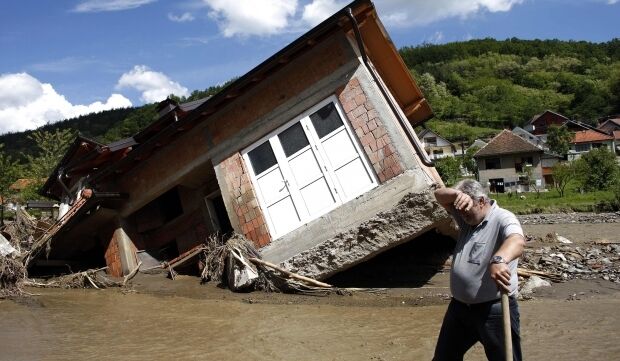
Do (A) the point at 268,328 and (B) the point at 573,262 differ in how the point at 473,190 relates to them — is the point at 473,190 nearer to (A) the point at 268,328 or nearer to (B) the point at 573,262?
(A) the point at 268,328

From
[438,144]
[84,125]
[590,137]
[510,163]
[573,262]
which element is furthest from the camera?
[84,125]

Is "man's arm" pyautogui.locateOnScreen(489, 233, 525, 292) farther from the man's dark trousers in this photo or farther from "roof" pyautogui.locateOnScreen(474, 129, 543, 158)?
"roof" pyautogui.locateOnScreen(474, 129, 543, 158)

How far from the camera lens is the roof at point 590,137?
83.2 meters

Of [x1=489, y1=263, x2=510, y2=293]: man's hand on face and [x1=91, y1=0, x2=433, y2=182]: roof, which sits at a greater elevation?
[x1=91, y1=0, x2=433, y2=182]: roof

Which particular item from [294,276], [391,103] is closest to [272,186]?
[294,276]

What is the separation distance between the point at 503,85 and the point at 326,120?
524 ft

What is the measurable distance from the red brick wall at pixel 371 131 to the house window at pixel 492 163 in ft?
187

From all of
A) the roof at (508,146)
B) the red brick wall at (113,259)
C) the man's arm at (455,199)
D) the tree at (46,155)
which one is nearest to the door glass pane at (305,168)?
the red brick wall at (113,259)

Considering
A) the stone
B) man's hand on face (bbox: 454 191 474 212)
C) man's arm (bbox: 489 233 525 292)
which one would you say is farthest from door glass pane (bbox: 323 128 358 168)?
man's arm (bbox: 489 233 525 292)

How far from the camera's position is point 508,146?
62.2 metres

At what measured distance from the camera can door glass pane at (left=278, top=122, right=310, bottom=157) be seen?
10320 mm

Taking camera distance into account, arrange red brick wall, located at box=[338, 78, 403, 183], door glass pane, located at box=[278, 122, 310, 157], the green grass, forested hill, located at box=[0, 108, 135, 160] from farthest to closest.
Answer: forested hill, located at box=[0, 108, 135, 160], the green grass, door glass pane, located at box=[278, 122, 310, 157], red brick wall, located at box=[338, 78, 403, 183]

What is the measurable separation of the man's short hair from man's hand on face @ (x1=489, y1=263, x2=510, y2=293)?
0.62m

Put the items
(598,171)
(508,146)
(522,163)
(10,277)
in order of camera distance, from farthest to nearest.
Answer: (508,146) < (522,163) < (598,171) < (10,277)
